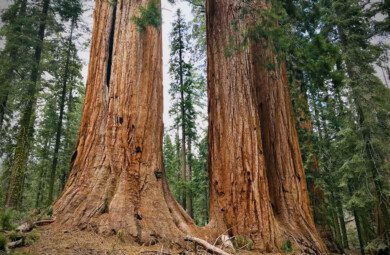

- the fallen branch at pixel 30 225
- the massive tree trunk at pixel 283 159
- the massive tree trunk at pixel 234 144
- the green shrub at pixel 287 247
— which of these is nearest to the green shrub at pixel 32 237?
the fallen branch at pixel 30 225

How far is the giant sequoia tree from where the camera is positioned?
14.5 ft

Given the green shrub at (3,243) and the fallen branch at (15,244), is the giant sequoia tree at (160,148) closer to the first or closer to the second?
the fallen branch at (15,244)

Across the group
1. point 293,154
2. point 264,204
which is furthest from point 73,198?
point 293,154

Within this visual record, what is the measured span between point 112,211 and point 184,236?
1.06 metres

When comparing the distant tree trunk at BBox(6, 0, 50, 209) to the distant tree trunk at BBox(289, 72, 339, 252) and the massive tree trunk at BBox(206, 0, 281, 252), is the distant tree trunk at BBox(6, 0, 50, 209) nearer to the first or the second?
the massive tree trunk at BBox(206, 0, 281, 252)

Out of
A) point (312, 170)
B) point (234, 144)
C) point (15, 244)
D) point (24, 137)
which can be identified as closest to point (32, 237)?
point (15, 244)

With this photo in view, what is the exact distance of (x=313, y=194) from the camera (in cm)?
989

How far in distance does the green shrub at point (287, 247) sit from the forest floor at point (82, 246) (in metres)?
1.48

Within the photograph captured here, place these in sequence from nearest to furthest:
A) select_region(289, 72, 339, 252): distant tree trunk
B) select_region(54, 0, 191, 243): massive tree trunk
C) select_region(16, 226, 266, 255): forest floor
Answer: select_region(16, 226, 266, 255): forest floor → select_region(54, 0, 191, 243): massive tree trunk → select_region(289, 72, 339, 252): distant tree trunk

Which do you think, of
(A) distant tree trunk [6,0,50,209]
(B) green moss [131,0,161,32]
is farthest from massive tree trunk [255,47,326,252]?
(A) distant tree trunk [6,0,50,209]

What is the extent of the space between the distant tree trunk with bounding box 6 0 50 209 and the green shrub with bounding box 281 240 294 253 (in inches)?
393

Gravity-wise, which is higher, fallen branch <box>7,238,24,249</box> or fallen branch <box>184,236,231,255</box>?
fallen branch <box>7,238,24,249</box>

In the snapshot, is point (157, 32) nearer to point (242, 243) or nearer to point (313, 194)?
point (242, 243)

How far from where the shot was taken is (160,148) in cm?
529
